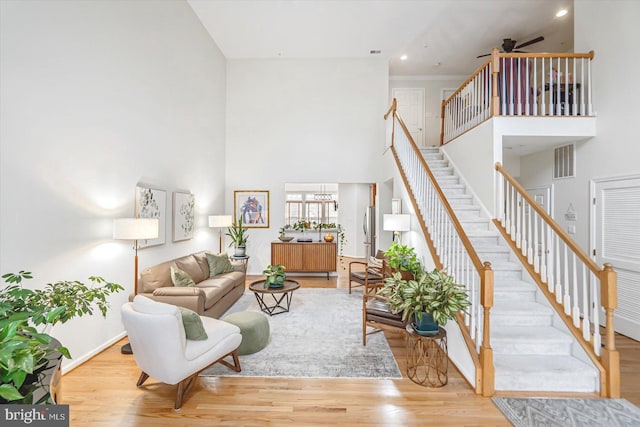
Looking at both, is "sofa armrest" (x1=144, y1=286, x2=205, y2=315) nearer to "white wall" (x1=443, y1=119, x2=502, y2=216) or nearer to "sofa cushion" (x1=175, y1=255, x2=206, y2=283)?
"sofa cushion" (x1=175, y1=255, x2=206, y2=283)

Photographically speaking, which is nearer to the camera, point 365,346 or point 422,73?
point 365,346

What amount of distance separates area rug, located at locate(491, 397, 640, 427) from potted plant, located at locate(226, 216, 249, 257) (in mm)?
5254

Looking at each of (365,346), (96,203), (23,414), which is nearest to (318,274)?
(365,346)

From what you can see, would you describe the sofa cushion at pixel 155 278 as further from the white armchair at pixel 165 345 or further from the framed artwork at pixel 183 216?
the white armchair at pixel 165 345

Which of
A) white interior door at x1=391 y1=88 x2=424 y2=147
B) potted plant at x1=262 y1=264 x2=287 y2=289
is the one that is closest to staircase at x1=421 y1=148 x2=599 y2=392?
potted plant at x1=262 y1=264 x2=287 y2=289

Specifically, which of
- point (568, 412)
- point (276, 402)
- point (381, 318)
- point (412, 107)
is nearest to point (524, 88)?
point (412, 107)

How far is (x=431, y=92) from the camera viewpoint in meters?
7.97

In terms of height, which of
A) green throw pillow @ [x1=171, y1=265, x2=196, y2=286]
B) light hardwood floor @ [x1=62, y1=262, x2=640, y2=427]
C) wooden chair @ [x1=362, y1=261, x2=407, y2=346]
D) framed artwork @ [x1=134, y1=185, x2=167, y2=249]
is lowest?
light hardwood floor @ [x1=62, y1=262, x2=640, y2=427]

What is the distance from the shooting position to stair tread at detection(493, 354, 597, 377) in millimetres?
2561

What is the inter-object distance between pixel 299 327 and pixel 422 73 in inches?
284

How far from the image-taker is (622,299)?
3715 millimetres

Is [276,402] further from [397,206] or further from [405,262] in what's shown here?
[397,206]

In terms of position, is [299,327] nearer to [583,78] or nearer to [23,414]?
[23,414]

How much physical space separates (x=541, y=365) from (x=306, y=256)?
15.4 ft
